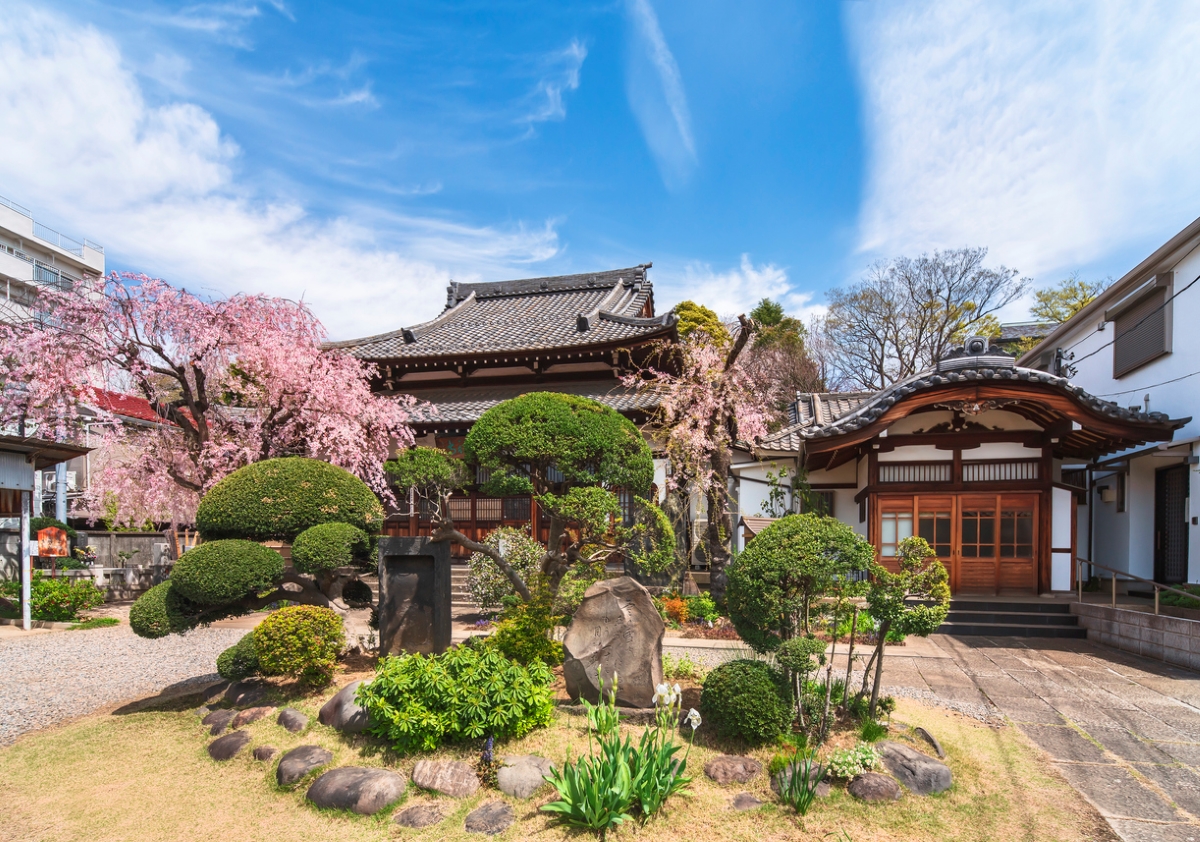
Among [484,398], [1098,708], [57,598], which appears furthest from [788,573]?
[57,598]

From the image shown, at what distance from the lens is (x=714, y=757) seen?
5.43 m

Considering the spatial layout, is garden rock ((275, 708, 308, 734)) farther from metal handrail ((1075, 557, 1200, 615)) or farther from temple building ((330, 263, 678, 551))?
metal handrail ((1075, 557, 1200, 615))

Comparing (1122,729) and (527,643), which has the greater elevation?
(527,643)

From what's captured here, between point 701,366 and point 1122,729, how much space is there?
9020mm

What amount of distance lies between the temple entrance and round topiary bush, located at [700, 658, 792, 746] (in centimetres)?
809

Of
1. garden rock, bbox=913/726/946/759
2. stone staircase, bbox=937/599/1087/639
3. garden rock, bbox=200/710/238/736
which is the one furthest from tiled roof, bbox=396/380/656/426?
garden rock, bbox=913/726/946/759

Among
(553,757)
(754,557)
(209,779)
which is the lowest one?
(209,779)

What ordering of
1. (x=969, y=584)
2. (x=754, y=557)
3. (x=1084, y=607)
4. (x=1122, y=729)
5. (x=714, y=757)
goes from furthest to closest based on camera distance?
(x=969, y=584)
(x=1084, y=607)
(x=1122, y=729)
(x=754, y=557)
(x=714, y=757)

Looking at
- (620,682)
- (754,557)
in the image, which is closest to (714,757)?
(620,682)

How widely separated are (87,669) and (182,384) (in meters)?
4.88

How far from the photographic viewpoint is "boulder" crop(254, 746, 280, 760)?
590cm

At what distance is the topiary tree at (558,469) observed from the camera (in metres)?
7.42

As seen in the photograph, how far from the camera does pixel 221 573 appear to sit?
702 cm

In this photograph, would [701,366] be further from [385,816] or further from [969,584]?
[385,816]
